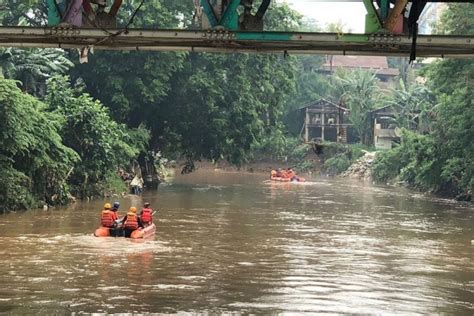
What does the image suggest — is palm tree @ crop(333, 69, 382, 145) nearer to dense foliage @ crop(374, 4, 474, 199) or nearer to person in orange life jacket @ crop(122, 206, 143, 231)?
dense foliage @ crop(374, 4, 474, 199)

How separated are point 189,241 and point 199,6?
38.0 ft

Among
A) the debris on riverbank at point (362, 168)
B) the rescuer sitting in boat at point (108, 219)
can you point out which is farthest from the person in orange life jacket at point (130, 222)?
the debris on riverbank at point (362, 168)

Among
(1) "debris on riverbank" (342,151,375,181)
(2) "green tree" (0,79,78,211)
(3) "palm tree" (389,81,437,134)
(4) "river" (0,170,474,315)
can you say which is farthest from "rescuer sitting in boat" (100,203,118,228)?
(3) "palm tree" (389,81,437,134)

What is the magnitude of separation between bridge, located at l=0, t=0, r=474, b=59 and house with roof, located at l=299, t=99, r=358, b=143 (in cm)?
6210

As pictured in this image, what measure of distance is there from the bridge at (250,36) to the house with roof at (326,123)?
62.1 m

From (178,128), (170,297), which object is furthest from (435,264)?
(178,128)

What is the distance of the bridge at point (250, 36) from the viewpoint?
29.7 feet

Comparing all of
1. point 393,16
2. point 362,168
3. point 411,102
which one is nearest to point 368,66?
point 411,102

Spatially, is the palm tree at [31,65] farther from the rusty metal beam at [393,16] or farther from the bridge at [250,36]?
the rusty metal beam at [393,16]

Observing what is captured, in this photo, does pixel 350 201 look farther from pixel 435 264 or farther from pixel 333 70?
pixel 333 70

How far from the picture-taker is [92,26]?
9.51m

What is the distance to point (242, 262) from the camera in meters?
17.5

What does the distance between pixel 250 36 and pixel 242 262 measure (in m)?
9.07

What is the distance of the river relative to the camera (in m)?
13.0
